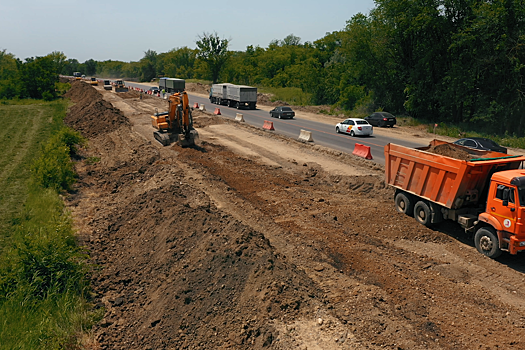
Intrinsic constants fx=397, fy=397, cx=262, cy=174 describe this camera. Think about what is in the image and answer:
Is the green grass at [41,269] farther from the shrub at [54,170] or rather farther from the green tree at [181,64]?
the green tree at [181,64]

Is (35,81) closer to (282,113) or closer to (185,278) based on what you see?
(282,113)

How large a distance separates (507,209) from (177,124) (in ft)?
65.8

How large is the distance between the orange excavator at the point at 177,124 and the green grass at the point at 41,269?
7.42 meters

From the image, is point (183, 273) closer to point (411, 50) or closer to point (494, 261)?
point (494, 261)

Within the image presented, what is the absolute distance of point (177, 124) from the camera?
2584 cm

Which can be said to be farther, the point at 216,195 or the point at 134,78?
the point at 134,78

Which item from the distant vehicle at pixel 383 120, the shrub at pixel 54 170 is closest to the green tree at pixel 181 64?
the distant vehicle at pixel 383 120

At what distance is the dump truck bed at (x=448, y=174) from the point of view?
1134 cm

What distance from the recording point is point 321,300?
27.5ft

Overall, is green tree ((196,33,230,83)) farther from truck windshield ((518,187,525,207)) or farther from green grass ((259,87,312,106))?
truck windshield ((518,187,525,207))

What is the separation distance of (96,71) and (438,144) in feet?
667

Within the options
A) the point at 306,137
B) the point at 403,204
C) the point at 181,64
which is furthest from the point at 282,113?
the point at 181,64

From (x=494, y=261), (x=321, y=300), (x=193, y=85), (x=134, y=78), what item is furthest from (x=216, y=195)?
(x=134, y=78)

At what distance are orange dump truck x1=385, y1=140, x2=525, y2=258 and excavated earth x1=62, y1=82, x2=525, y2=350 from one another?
1.91 feet
